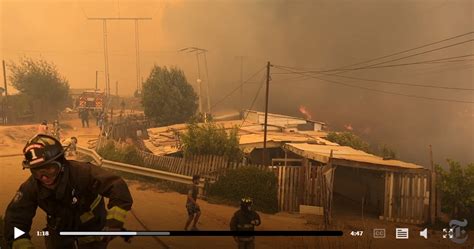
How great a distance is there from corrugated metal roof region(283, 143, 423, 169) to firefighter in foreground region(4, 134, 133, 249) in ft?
8.06

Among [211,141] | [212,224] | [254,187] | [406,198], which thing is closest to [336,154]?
[406,198]

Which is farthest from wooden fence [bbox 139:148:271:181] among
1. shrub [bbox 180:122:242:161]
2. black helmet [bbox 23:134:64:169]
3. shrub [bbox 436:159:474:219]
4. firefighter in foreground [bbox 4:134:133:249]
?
shrub [bbox 436:159:474:219]

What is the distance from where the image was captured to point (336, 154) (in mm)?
4340

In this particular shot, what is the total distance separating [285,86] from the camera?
433cm

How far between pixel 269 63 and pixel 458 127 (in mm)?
2475

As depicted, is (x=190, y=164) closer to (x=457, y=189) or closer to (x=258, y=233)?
(x=258, y=233)

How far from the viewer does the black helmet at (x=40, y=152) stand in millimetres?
2076

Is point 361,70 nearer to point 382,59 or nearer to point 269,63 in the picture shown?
point 382,59

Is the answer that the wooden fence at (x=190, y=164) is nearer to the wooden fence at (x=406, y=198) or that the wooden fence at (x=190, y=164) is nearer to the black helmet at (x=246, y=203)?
the black helmet at (x=246, y=203)

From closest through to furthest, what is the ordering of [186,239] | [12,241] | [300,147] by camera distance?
[12,241], [186,239], [300,147]

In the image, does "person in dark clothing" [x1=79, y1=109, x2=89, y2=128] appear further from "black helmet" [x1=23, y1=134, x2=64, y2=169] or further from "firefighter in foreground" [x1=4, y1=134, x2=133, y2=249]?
"black helmet" [x1=23, y1=134, x2=64, y2=169]

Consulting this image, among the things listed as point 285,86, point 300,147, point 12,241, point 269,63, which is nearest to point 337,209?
point 300,147

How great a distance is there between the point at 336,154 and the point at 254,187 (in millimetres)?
1073

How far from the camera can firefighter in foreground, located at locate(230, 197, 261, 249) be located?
12.7 ft
